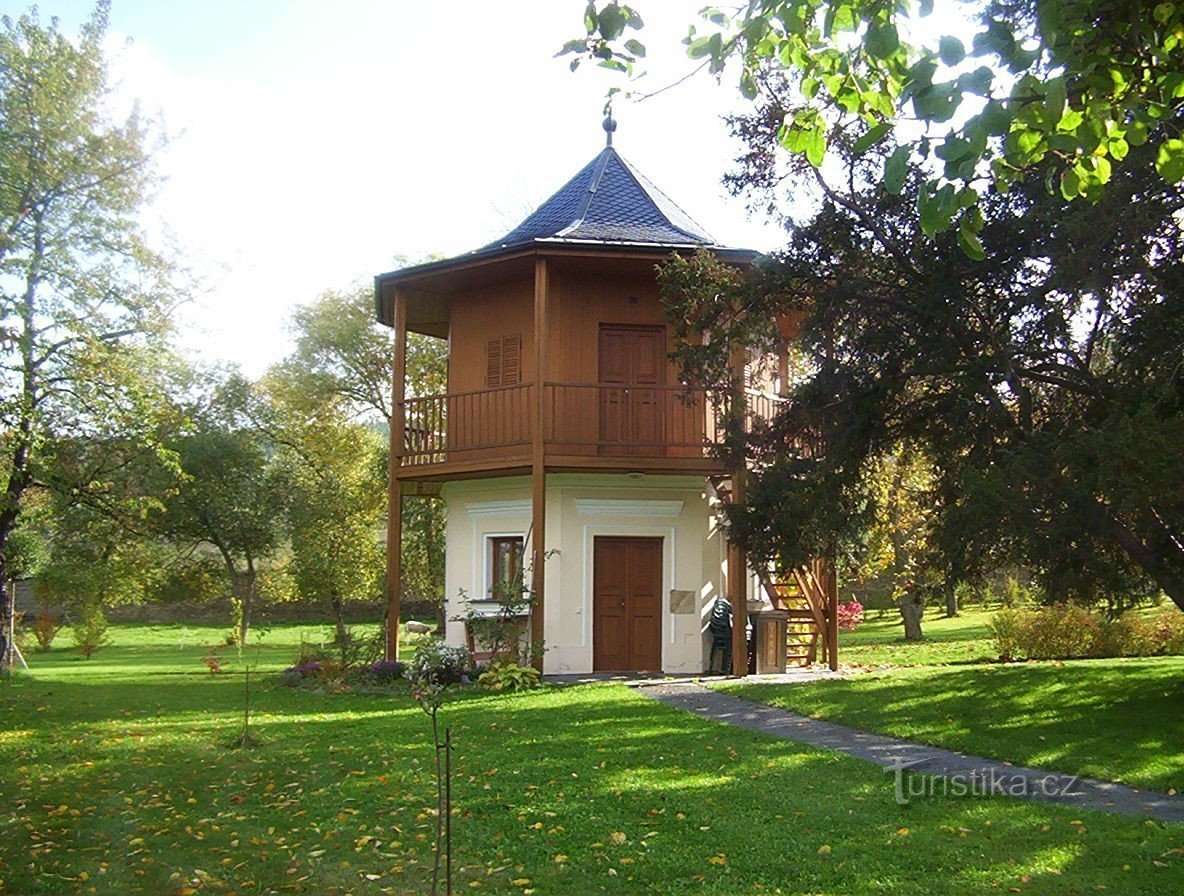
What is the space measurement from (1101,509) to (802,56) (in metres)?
7.29

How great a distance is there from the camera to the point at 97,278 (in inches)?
728

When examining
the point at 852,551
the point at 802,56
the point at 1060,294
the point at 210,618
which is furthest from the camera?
the point at 210,618

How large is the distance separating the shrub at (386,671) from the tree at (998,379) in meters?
5.83

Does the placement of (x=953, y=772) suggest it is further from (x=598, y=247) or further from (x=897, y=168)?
(x=598, y=247)

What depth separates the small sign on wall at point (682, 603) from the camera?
17703mm

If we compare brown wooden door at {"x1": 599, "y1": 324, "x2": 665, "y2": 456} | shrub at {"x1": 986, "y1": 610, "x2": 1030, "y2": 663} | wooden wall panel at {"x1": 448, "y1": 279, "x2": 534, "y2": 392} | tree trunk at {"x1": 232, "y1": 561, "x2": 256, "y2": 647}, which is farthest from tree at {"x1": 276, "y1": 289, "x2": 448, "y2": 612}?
shrub at {"x1": 986, "y1": 610, "x2": 1030, "y2": 663}

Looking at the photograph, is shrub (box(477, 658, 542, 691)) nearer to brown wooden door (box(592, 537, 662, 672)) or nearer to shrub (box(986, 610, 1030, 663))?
brown wooden door (box(592, 537, 662, 672))

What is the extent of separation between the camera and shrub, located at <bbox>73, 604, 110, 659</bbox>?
27.6 m

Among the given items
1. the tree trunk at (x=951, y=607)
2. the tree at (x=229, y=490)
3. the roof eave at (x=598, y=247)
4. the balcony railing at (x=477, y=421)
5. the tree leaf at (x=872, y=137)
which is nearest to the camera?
the tree leaf at (x=872, y=137)

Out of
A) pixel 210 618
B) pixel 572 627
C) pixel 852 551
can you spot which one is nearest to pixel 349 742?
pixel 572 627

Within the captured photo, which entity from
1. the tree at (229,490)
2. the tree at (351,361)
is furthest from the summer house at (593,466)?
the tree at (351,361)

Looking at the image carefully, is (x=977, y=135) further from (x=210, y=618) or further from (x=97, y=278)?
A: (x=210, y=618)

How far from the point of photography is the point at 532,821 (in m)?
6.94

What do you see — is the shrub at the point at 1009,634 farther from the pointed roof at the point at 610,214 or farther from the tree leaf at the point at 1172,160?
the tree leaf at the point at 1172,160
